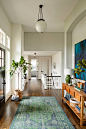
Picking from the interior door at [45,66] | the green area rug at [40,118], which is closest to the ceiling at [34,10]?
the green area rug at [40,118]

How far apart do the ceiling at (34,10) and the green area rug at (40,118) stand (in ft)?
11.3

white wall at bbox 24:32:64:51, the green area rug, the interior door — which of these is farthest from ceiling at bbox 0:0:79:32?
the interior door

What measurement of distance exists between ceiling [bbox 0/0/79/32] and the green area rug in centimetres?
345

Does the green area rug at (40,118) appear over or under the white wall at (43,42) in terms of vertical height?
under

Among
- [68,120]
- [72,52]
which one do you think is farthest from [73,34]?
[68,120]

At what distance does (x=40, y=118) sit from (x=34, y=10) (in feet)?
11.9

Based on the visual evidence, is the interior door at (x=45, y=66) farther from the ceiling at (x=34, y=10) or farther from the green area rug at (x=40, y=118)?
the green area rug at (x=40, y=118)

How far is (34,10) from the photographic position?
390cm

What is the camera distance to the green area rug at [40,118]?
2.44 metres

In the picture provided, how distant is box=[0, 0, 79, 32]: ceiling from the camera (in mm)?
3385

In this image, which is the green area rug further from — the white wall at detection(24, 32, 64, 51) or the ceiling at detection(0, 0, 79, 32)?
the white wall at detection(24, 32, 64, 51)

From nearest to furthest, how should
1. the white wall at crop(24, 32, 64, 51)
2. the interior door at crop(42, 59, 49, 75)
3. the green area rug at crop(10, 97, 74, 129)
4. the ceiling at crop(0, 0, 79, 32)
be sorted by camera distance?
the green area rug at crop(10, 97, 74, 129), the ceiling at crop(0, 0, 79, 32), the white wall at crop(24, 32, 64, 51), the interior door at crop(42, 59, 49, 75)

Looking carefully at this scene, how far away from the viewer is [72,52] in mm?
4797

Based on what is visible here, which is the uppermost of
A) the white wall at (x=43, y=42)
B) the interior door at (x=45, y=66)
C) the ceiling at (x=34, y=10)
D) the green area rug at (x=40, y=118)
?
the ceiling at (x=34, y=10)
